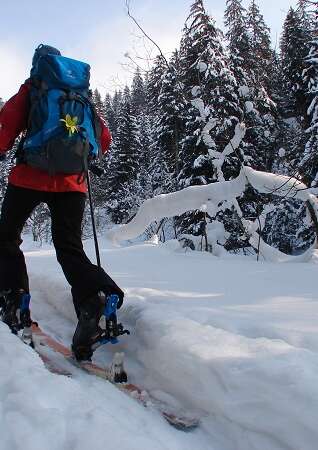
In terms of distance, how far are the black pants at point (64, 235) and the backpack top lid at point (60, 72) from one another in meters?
0.73

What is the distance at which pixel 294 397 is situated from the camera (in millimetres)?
1837

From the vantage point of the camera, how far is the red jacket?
9.94 ft

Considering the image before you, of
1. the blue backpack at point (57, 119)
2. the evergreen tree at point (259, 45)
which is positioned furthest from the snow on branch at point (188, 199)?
the evergreen tree at point (259, 45)

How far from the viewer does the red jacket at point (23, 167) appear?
3.03m

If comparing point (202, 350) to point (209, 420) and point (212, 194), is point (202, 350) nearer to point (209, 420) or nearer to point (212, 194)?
point (209, 420)

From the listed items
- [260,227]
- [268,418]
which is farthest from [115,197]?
[268,418]

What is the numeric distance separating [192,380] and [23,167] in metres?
1.80

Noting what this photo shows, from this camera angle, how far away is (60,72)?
2.95m

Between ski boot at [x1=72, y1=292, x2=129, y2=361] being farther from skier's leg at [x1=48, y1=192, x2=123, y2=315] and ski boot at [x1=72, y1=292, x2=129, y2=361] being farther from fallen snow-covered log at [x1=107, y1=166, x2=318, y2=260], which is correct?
fallen snow-covered log at [x1=107, y1=166, x2=318, y2=260]

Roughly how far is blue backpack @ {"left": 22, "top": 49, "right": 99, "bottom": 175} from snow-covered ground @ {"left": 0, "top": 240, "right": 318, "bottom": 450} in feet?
3.84

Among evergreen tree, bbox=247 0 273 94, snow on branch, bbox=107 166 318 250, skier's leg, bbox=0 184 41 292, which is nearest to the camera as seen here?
skier's leg, bbox=0 184 41 292

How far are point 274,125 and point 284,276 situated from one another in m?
23.2

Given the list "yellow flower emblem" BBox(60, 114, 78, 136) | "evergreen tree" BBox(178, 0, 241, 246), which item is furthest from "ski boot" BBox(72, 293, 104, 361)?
"evergreen tree" BBox(178, 0, 241, 246)

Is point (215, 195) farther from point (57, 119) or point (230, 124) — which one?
point (230, 124)
